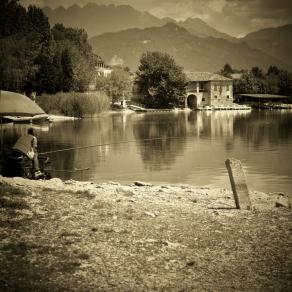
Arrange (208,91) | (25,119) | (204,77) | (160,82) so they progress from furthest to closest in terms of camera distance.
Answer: (204,77), (208,91), (160,82), (25,119)

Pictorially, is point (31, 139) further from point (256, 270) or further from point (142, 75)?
point (142, 75)

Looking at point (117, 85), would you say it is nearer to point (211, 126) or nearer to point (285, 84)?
point (211, 126)

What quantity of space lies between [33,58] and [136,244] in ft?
237

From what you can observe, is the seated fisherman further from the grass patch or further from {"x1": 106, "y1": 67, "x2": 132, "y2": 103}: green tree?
{"x1": 106, "y1": 67, "x2": 132, "y2": 103}: green tree

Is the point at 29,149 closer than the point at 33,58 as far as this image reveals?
Yes

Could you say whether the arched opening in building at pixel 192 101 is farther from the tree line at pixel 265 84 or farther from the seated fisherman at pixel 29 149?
the seated fisherman at pixel 29 149

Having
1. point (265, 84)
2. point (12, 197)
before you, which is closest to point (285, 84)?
point (265, 84)

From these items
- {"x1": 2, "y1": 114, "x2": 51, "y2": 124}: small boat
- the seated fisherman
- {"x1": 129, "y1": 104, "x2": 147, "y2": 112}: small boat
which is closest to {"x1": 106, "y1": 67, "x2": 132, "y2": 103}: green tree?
{"x1": 129, "y1": 104, "x2": 147, "y2": 112}: small boat

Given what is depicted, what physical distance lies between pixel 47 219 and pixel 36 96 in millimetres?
64357

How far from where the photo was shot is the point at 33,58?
77062 millimetres

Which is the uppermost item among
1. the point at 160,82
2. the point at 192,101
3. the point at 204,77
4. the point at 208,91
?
the point at 204,77

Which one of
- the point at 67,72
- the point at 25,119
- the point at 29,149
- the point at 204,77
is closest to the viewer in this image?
the point at 29,149

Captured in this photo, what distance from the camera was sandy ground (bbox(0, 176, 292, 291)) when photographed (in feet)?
23.2

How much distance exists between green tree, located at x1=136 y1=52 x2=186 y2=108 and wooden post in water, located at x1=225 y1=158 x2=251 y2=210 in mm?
93934
